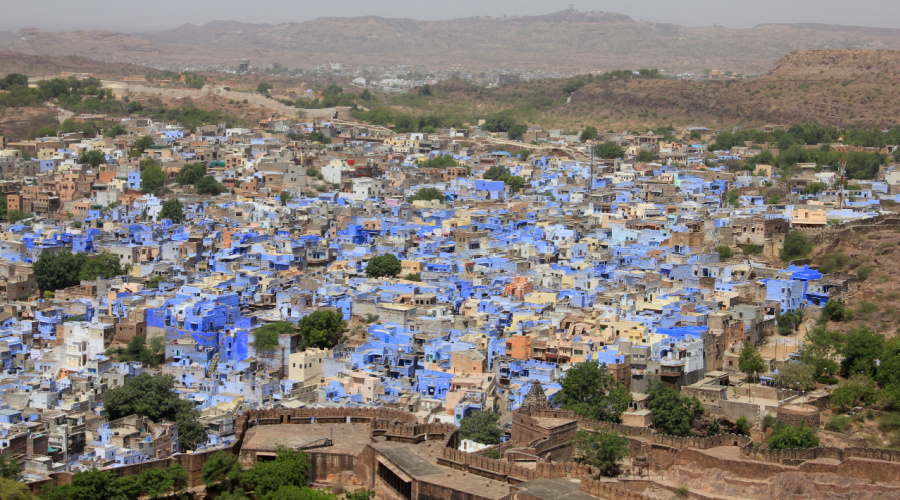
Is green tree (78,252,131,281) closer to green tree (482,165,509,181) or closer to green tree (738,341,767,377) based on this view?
green tree (482,165,509,181)

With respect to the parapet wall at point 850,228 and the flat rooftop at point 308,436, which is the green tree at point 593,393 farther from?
the parapet wall at point 850,228

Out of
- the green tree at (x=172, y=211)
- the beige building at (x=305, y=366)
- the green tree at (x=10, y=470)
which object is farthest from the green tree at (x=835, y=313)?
the green tree at (x=172, y=211)

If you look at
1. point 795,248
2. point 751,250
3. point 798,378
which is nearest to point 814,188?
point 751,250

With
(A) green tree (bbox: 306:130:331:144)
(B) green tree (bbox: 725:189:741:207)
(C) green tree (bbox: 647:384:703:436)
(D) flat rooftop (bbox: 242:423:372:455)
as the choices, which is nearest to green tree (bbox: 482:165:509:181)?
(B) green tree (bbox: 725:189:741:207)

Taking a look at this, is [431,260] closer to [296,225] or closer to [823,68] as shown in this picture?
[296,225]

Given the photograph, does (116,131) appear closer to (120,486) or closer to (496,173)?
(496,173)

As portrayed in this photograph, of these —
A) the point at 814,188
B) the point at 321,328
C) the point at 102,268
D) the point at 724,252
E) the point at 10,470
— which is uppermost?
the point at 814,188

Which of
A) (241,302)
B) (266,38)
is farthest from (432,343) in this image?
(266,38)
